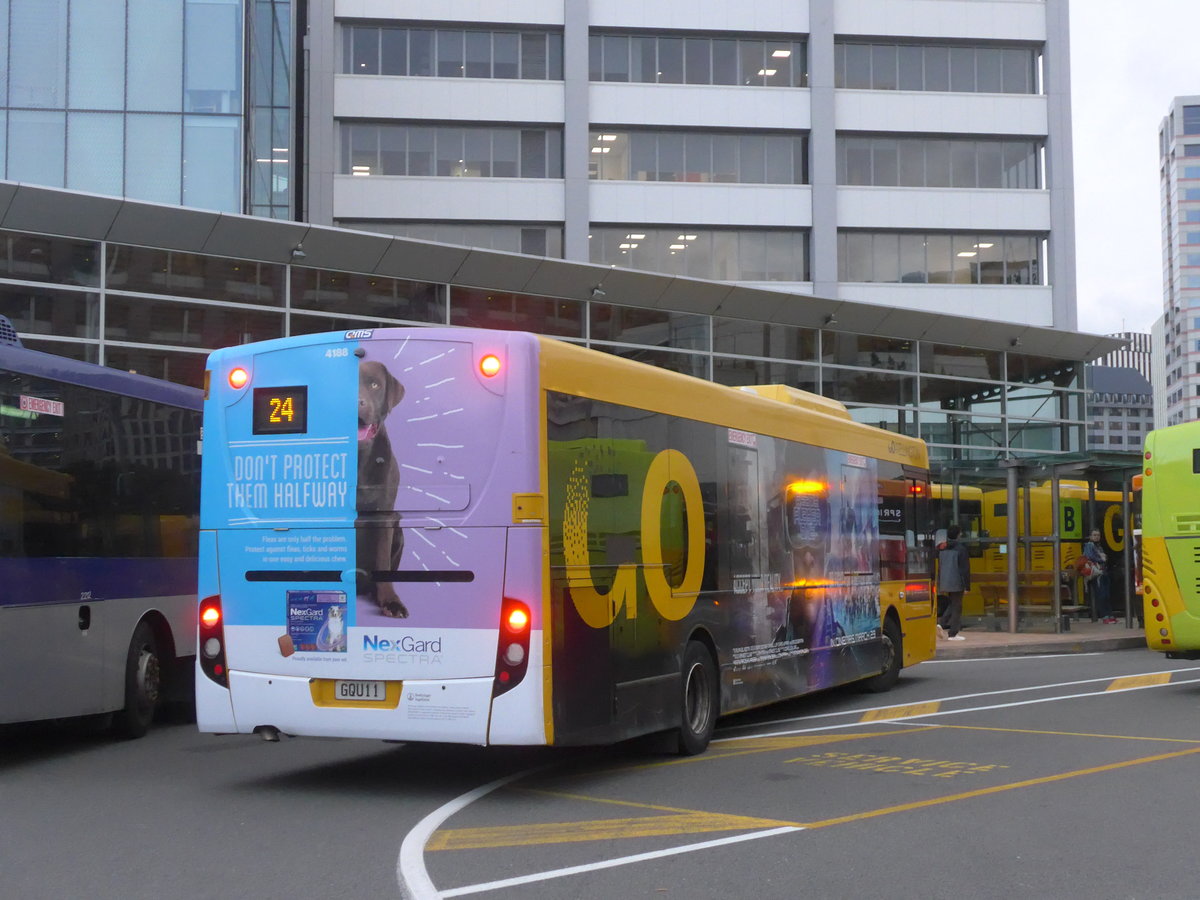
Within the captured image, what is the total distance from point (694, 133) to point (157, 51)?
18676 mm

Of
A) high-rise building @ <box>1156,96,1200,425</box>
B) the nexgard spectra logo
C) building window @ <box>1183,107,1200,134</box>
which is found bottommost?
the nexgard spectra logo

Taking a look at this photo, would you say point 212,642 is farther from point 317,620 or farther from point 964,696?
point 964,696

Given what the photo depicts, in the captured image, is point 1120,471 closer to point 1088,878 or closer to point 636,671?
point 636,671

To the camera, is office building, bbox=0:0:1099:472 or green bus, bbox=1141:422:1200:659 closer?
green bus, bbox=1141:422:1200:659

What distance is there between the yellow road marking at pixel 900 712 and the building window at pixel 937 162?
107 feet

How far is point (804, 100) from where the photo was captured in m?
44.4

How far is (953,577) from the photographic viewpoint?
23.6 metres

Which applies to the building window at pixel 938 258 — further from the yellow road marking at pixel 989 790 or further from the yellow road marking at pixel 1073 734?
the yellow road marking at pixel 989 790

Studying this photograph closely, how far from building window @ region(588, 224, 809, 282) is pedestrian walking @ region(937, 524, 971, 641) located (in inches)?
802

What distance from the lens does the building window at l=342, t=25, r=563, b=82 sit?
43.1 meters

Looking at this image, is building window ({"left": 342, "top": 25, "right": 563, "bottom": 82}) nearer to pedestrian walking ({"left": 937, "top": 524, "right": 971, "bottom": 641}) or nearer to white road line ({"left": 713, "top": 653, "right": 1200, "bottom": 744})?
pedestrian walking ({"left": 937, "top": 524, "right": 971, "bottom": 641})

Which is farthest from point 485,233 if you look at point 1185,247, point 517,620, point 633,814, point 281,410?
point 1185,247

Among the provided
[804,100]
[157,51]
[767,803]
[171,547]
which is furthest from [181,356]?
[804,100]

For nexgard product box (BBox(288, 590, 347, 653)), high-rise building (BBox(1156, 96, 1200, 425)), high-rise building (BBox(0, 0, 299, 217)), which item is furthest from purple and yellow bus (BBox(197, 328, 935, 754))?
high-rise building (BBox(1156, 96, 1200, 425))
